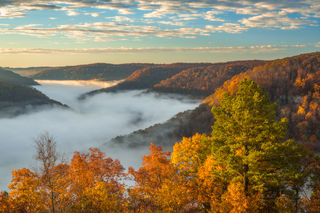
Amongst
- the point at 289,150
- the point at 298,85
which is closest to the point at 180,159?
the point at 289,150

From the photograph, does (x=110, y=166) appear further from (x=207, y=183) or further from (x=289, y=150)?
(x=289, y=150)

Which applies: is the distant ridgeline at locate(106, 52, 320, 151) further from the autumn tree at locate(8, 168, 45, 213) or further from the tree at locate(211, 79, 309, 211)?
the autumn tree at locate(8, 168, 45, 213)

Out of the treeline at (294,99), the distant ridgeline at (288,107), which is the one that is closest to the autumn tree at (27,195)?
the treeline at (294,99)

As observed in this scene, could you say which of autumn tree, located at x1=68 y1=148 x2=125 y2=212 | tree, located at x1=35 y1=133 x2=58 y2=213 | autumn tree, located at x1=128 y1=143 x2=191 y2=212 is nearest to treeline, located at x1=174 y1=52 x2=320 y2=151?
autumn tree, located at x1=128 y1=143 x2=191 y2=212

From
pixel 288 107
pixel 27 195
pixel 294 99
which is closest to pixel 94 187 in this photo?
pixel 27 195

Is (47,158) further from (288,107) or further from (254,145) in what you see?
(288,107)

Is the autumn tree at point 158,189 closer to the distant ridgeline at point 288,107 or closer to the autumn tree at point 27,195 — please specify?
the autumn tree at point 27,195

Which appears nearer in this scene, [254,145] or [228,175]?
[254,145]
